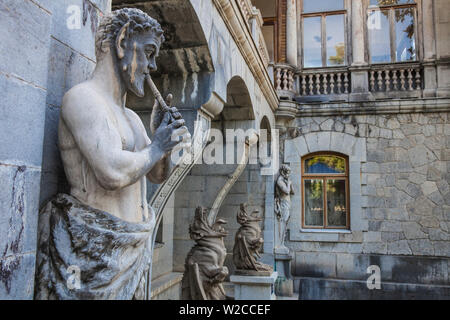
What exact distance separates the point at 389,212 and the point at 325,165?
1.59m

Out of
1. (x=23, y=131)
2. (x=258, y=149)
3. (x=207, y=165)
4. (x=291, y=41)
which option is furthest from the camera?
(x=291, y=41)

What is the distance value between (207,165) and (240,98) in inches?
43.2

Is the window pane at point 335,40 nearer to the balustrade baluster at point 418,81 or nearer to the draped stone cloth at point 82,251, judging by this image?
the balustrade baluster at point 418,81

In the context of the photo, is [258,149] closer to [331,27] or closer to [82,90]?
[331,27]

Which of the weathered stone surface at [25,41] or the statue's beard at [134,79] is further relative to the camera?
the statue's beard at [134,79]

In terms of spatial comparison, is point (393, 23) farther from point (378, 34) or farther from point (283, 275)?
point (283, 275)

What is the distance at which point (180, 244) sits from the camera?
19.6ft

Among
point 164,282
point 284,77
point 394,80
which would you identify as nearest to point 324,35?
point 284,77

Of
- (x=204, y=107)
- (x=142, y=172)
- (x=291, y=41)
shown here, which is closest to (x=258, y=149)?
(x=291, y=41)

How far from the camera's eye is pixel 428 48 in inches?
324

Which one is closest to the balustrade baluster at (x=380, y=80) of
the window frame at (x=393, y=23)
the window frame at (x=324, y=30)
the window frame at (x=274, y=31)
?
the window frame at (x=393, y=23)

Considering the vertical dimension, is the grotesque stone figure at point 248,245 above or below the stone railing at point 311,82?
below

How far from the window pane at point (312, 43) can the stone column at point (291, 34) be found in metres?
0.43

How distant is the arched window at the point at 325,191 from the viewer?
841 cm
